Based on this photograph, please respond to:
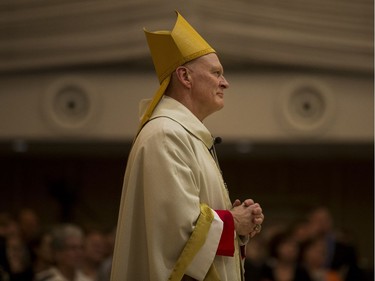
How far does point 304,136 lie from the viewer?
13227 millimetres

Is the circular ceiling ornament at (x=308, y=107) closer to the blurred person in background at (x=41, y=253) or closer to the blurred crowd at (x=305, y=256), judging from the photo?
the blurred crowd at (x=305, y=256)

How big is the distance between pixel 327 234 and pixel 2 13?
5.08m

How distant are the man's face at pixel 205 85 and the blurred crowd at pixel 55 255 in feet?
8.19

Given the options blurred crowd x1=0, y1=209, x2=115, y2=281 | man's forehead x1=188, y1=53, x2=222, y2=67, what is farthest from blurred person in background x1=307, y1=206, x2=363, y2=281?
man's forehead x1=188, y1=53, x2=222, y2=67

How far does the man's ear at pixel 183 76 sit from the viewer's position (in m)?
4.84

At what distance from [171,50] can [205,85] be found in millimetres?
249

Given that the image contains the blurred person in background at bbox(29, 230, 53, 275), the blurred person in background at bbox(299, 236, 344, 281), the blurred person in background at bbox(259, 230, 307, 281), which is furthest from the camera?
the blurred person in background at bbox(299, 236, 344, 281)

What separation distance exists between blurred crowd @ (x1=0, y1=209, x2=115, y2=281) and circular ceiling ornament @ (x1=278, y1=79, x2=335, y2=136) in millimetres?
4411

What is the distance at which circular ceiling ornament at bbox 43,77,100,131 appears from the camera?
13156mm

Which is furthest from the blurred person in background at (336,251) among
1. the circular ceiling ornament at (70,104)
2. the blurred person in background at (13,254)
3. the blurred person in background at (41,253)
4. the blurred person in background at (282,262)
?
the circular ceiling ornament at (70,104)

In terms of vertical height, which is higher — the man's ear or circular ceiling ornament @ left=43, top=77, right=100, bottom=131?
the man's ear

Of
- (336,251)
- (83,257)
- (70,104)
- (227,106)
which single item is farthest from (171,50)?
(70,104)

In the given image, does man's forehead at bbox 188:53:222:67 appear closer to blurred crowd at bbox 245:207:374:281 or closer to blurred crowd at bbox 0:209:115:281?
blurred crowd at bbox 0:209:115:281

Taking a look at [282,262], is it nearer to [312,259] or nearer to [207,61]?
[312,259]
